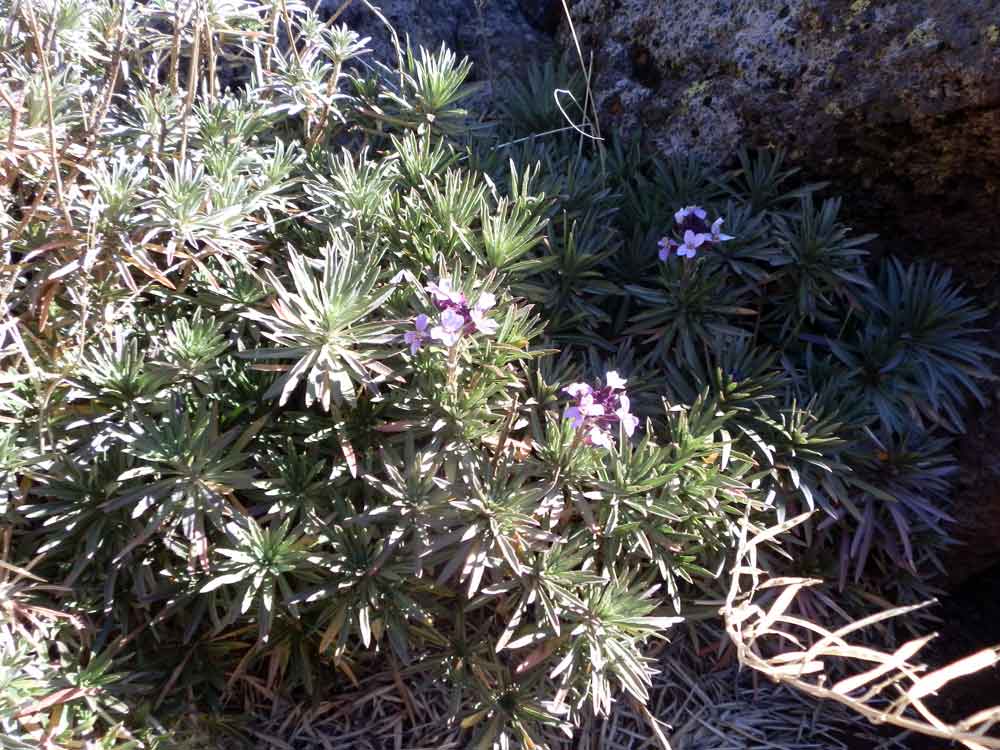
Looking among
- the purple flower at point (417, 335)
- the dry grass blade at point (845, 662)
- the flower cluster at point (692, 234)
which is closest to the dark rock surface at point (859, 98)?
the flower cluster at point (692, 234)

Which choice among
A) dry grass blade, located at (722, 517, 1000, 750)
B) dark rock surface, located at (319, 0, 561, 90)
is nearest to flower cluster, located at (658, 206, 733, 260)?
dry grass blade, located at (722, 517, 1000, 750)

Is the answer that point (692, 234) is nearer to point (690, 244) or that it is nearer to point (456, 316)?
point (690, 244)

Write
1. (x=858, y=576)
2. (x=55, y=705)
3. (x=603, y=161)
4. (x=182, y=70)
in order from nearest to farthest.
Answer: (x=55, y=705) → (x=858, y=576) → (x=603, y=161) → (x=182, y=70)

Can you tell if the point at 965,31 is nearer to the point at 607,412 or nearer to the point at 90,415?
the point at 607,412

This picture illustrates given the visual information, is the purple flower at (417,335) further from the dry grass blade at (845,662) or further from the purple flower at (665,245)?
the dry grass blade at (845,662)

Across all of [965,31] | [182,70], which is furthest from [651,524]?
[182,70]

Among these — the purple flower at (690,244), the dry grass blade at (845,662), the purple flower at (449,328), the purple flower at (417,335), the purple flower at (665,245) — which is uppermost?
the purple flower at (690,244)

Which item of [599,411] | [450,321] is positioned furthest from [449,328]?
[599,411]
